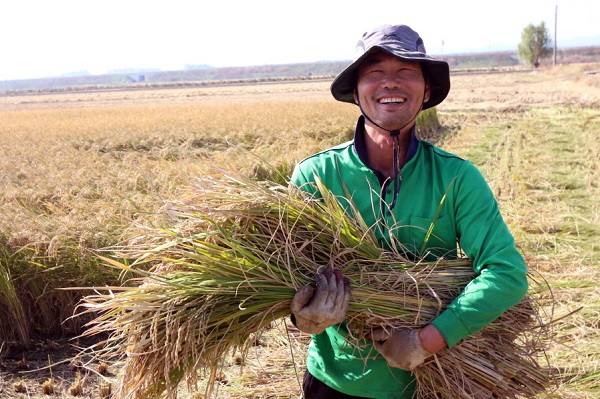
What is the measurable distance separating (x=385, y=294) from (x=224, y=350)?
18.2 inches

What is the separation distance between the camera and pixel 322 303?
169 cm

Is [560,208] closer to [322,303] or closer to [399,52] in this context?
[399,52]

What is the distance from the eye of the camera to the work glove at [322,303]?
5.53ft

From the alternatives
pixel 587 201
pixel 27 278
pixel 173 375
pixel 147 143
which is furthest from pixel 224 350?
pixel 147 143

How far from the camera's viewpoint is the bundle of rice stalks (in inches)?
69.4

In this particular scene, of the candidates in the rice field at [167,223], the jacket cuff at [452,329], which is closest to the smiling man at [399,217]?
the jacket cuff at [452,329]

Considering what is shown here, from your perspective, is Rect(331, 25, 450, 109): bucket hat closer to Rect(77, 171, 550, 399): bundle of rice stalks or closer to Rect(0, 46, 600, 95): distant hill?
Rect(77, 171, 550, 399): bundle of rice stalks

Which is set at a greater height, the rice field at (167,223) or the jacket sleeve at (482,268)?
the jacket sleeve at (482,268)

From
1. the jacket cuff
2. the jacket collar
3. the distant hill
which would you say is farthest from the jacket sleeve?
the distant hill

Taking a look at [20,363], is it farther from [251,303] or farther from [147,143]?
[147,143]

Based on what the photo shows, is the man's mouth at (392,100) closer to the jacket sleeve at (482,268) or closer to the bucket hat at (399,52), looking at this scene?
the bucket hat at (399,52)

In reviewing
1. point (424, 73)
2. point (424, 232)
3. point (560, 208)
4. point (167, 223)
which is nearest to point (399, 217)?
point (424, 232)

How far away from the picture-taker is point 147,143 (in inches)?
520

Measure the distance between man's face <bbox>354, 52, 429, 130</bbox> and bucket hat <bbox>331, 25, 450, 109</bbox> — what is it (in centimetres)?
4
